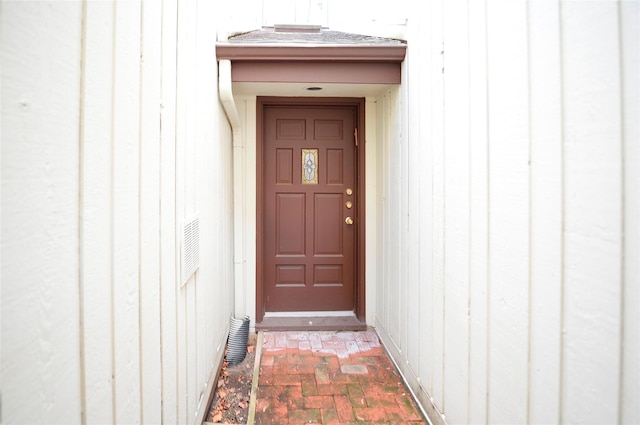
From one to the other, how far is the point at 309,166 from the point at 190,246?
6.38 ft

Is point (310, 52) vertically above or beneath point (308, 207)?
above

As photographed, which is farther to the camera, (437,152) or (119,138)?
(437,152)

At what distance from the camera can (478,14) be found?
147cm

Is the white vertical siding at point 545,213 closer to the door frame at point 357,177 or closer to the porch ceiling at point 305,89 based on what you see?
the porch ceiling at point 305,89

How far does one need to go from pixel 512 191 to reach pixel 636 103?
483mm

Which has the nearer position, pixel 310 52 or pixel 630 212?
pixel 630 212

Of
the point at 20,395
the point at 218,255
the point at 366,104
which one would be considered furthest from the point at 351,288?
the point at 20,395

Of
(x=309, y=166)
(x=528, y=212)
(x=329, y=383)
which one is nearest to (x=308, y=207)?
(x=309, y=166)

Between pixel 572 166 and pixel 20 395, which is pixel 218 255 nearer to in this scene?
pixel 20 395

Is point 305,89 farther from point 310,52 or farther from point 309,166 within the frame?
point 309,166

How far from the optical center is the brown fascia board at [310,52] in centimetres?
250

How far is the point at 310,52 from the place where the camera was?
2.53m

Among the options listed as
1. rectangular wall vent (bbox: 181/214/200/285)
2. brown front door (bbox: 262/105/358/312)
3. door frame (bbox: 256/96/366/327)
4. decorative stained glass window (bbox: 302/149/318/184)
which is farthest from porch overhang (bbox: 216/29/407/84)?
rectangular wall vent (bbox: 181/214/200/285)

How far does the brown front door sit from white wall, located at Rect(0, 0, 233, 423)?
182cm
